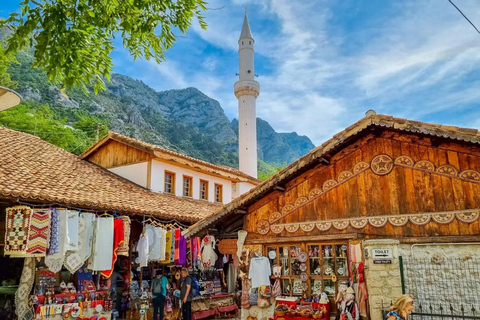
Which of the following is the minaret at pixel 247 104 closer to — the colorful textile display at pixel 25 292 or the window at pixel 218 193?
the window at pixel 218 193

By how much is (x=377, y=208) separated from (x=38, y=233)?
801cm

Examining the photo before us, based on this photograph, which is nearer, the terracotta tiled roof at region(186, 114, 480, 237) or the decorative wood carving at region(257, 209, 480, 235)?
the terracotta tiled roof at region(186, 114, 480, 237)

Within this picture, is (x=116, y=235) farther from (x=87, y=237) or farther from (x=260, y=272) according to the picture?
(x=260, y=272)

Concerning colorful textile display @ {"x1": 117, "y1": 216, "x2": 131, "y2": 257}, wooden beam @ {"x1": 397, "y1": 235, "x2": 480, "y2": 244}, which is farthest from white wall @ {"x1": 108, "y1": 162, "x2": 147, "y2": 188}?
wooden beam @ {"x1": 397, "y1": 235, "x2": 480, "y2": 244}

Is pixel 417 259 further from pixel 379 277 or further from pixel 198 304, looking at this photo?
pixel 198 304

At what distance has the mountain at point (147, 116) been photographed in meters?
46.8

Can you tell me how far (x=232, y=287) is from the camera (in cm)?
1574

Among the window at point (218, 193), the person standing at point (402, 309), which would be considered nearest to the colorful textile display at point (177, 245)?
the window at point (218, 193)

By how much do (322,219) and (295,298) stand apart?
1.97 metres

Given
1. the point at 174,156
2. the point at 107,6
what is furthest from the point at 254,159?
the point at 107,6

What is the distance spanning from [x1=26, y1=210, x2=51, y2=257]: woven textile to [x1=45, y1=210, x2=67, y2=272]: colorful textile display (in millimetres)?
283

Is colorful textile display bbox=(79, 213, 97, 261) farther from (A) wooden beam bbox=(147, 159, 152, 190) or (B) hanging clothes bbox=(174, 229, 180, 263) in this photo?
(A) wooden beam bbox=(147, 159, 152, 190)

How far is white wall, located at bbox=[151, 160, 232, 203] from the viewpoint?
51.4 ft

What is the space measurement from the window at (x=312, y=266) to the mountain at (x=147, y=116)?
43.1 feet
